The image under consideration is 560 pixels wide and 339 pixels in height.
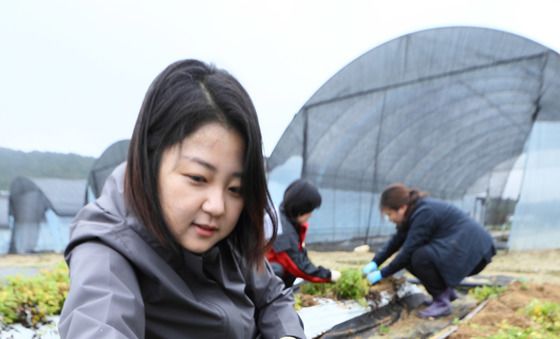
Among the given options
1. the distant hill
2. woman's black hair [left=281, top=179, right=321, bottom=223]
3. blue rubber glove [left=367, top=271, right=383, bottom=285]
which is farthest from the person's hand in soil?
the distant hill

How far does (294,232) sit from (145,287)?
249 centimetres

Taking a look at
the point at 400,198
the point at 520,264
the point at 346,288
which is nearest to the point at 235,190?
the point at 346,288

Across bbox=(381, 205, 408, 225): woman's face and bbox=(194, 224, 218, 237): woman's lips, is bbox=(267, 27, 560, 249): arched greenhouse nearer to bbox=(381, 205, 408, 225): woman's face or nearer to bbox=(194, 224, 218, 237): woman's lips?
bbox=(381, 205, 408, 225): woman's face

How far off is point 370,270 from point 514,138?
1003 cm

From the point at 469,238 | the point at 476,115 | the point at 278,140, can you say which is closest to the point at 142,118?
the point at 469,238

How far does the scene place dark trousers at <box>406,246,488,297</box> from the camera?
163 inches

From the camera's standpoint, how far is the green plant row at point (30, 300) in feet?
7.99

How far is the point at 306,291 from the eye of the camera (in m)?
4.09

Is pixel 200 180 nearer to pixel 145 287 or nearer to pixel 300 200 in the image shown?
pixel 145 287

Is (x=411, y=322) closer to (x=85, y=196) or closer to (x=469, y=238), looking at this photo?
(x=469, y=238)

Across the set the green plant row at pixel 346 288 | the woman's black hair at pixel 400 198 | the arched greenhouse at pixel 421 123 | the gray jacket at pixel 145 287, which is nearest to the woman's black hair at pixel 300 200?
the green plant row at pixel 346 288

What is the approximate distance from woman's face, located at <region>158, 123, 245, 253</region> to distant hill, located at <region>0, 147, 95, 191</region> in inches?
430

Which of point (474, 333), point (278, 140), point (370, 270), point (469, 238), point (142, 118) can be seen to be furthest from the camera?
point (278, 140)

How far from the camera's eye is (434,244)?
13.6ft
